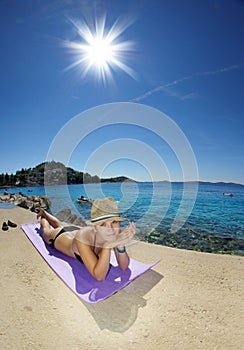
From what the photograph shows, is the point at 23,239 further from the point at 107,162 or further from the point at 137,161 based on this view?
the point at 137,161

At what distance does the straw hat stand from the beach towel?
0.77m

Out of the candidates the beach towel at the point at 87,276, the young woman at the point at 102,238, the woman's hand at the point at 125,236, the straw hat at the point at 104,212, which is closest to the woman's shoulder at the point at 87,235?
the young woman at the point at 102,238

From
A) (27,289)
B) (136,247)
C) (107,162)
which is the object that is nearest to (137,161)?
(107,162)

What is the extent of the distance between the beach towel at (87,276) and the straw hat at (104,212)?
0.77m

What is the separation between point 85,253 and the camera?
2305mm

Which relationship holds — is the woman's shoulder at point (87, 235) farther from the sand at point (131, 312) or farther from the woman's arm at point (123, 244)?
the sand at point (131, 312)

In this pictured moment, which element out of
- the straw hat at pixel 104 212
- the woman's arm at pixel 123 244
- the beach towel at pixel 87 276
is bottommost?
the beach towel at pixel 87 276

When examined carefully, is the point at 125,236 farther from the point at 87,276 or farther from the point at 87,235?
the point at 87,276

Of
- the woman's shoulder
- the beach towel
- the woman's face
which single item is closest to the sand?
the beach towel

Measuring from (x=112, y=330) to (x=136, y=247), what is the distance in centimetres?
237

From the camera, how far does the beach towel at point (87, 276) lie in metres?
2.15

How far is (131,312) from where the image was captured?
199 centimetres

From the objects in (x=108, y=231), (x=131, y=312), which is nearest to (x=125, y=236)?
(x=108, y=231)

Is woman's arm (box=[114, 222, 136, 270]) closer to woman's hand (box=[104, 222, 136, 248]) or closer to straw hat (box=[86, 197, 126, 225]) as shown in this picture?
woman's hand (box=[104, 222, 136, 248])
